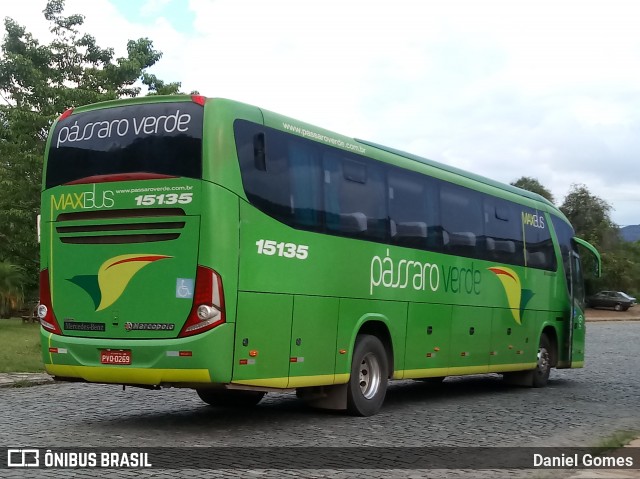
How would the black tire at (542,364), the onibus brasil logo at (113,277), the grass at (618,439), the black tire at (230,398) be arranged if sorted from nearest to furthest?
the grass at (618,439) → the onibus brasil logo at (113,277) → the black tire at (230,398) → the black tire at (542,364)

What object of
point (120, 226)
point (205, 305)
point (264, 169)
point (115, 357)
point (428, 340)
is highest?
point (264, 169)

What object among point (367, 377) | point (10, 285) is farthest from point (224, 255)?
point (10, 285)

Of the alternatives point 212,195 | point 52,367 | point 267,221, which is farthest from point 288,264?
point 52,367

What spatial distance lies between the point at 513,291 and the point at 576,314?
10.6ft

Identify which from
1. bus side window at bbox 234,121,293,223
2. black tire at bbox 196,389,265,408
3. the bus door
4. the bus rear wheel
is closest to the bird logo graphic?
the bus rear wheel

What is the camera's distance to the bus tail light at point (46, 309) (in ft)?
34.9

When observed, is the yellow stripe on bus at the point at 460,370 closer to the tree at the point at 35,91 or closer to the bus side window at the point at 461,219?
the bus side window at the point at 461,219

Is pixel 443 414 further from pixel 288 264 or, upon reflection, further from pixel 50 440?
pixel 50 440

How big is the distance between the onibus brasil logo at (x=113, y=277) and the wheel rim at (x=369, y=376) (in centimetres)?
362

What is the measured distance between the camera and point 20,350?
69.8ft

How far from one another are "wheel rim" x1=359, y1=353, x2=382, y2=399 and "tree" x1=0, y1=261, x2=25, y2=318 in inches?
918

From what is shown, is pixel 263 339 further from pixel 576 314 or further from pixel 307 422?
pixel 576 314

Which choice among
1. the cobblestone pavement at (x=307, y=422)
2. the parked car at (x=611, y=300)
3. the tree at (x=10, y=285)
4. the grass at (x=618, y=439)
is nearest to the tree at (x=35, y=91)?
the tree at (x=10, y=285)

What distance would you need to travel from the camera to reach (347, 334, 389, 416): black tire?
1197 cm
